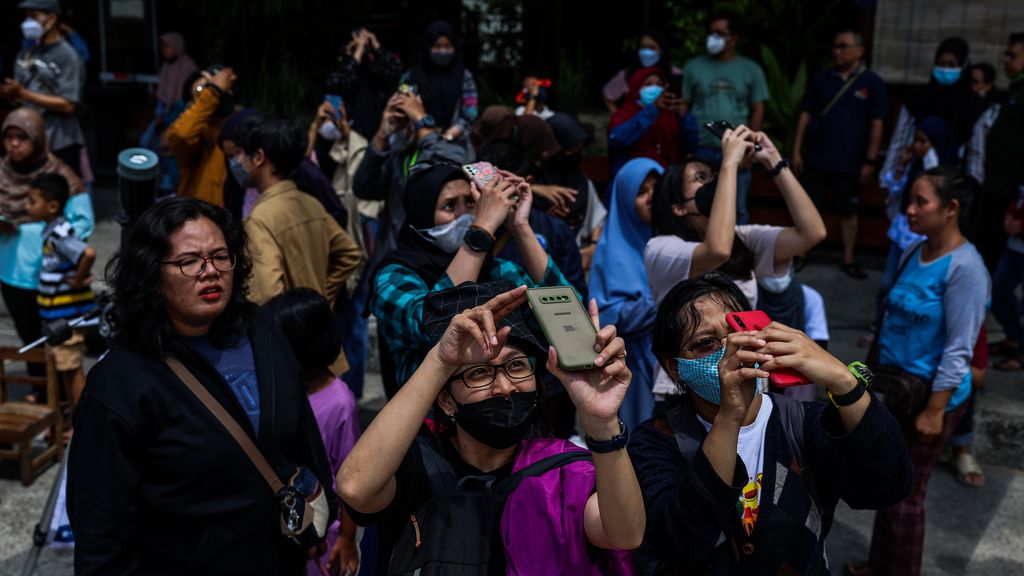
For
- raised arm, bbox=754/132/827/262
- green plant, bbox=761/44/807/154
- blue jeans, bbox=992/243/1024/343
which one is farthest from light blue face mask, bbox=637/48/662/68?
raised arm, bbox=754/132/827/262

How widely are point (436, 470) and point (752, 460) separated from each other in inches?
29.4

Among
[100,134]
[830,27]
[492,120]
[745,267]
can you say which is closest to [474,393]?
[745,267]

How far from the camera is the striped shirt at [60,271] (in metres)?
5.43

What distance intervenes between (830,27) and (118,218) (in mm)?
7395

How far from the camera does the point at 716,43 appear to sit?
7.45 m

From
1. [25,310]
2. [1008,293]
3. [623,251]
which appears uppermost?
[623,251]

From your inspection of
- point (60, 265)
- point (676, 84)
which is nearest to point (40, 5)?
point (60, 265)

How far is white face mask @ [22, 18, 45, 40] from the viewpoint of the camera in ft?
24.9

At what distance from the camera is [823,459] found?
93.7 inches

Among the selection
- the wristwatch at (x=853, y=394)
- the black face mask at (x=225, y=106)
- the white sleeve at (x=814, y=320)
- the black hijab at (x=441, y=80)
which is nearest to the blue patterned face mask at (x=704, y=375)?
the wristwatch at (x=853, y=394)

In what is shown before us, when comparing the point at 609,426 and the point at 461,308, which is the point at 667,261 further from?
the point at 609,426

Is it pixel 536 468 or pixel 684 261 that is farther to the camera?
pixel 684 261

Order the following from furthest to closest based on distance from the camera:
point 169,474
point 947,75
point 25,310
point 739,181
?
point 739,181 → point 947,75 → point 25,310 → point 169,474

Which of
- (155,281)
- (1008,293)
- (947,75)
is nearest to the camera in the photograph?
(155,281)
